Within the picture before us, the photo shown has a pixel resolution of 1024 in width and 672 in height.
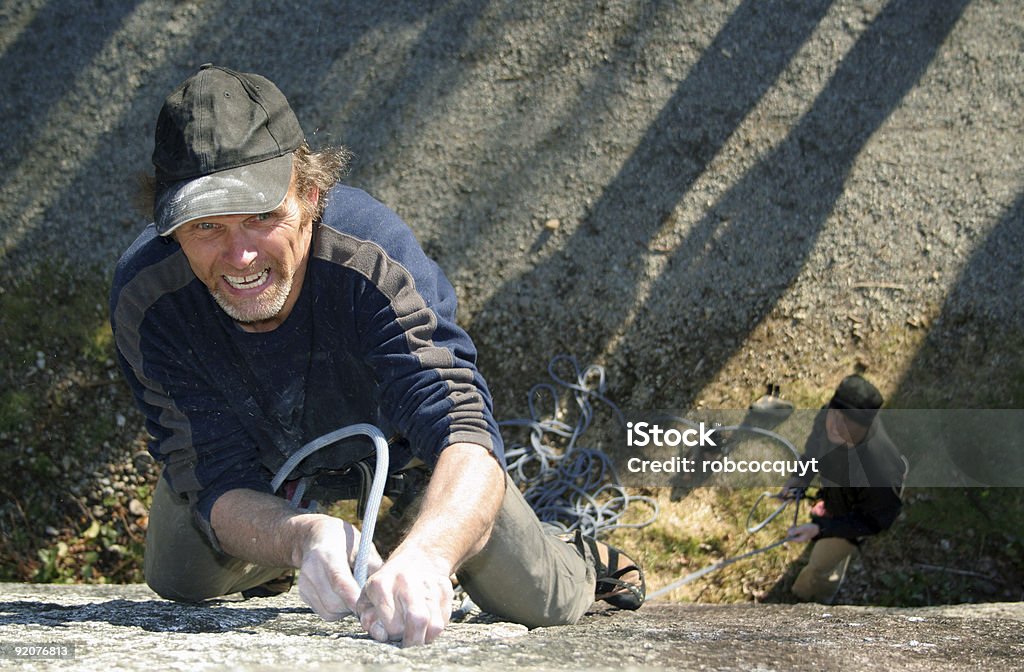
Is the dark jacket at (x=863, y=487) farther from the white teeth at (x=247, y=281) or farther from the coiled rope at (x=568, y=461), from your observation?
the white teeth at (x=247, y=281)

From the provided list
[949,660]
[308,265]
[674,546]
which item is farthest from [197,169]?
[674,546]

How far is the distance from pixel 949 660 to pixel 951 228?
10.3 feet

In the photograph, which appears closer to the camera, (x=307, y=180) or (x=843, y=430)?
(x=307, y=180)

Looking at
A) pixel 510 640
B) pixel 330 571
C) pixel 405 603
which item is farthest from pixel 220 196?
pixel 510 640

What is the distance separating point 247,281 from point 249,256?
0.28 feet

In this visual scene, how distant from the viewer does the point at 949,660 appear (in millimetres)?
2541

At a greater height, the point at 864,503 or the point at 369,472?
the point at 864,503

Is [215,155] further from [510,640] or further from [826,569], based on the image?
[826,569]

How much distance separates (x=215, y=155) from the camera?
2604 millimetres

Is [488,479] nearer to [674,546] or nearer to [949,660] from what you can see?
[949,660]

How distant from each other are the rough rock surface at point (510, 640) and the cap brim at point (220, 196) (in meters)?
1.14

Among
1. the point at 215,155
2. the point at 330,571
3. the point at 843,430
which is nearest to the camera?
the point at 330,571

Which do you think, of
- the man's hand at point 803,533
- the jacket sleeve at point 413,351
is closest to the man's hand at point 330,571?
the jacket sleeve at point 413,351

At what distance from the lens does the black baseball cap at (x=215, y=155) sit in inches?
102
